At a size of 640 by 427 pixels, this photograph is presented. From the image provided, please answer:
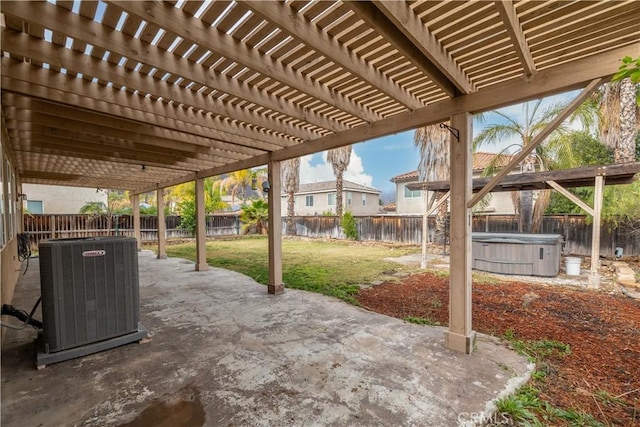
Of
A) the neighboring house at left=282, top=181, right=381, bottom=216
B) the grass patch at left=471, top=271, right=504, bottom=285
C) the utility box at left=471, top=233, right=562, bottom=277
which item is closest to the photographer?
the grass patch at left=471, top=271, right=504, bottom=285

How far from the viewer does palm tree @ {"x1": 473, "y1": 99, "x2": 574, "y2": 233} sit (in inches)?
358

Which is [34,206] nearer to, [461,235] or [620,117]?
[461,235]

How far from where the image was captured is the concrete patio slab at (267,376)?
209cm

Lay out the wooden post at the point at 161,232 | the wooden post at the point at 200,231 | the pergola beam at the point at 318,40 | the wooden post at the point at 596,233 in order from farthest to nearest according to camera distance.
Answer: the wooden post at the point at 161,232
the wooden post at the point at 200,231
the wooden post at the point at 596,233
the pergola beam at the point at 318,40

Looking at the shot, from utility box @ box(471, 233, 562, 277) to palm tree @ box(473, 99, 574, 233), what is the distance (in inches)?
99.6

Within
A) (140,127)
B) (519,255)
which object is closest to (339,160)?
(519,255)

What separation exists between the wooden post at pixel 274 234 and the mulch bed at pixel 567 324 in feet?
5.12

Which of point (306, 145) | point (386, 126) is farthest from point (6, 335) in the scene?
point (386, 126)

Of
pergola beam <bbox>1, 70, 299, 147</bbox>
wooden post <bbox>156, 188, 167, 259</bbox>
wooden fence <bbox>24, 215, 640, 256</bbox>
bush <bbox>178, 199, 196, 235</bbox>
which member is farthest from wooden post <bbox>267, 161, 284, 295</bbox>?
bush <bbox>178, 199, 196, 235</bbox>

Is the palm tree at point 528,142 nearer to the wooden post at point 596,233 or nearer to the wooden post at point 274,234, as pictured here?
the wooden post at point 596,233

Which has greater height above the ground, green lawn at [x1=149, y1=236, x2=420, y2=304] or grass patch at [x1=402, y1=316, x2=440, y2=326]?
grass patch at [x1=402, y1=316, x2=440, y2=326]

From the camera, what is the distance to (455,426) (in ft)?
6.45

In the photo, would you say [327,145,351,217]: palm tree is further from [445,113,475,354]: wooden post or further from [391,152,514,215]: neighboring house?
[445,113,475,354]: wooden post

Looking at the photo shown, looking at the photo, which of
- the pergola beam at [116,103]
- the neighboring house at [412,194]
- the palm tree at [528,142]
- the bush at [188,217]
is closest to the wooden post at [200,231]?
the pergola beam at [116,103]
